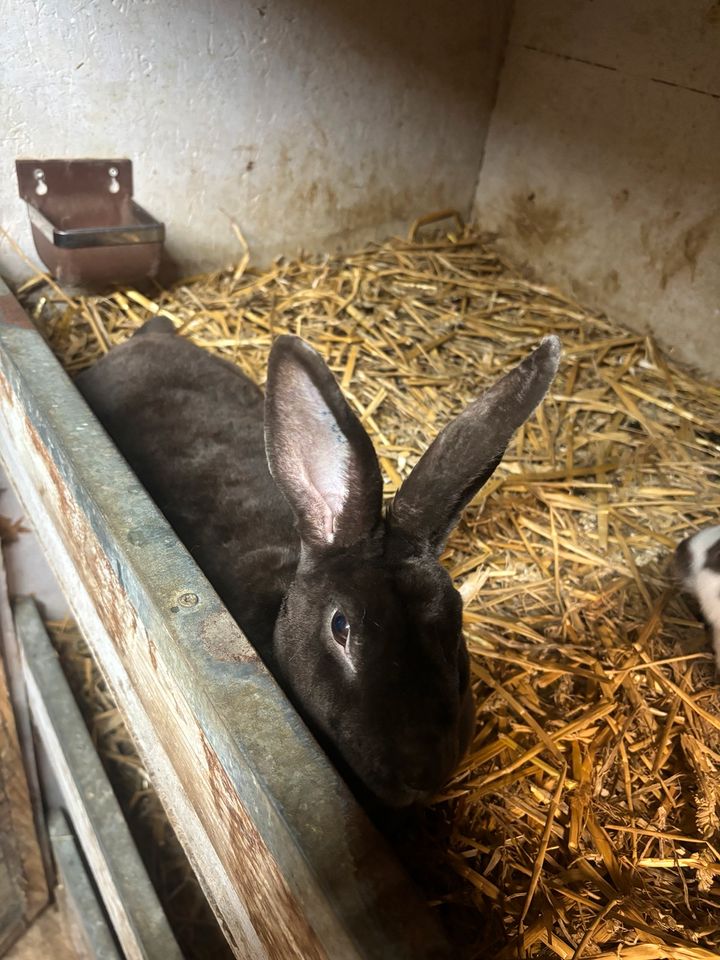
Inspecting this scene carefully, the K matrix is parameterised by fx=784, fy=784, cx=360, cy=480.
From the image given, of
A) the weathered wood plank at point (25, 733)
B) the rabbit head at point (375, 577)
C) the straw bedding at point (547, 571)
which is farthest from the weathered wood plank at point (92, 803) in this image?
the rabbit head at point (375, 577)

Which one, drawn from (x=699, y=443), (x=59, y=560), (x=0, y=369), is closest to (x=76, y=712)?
(x=59, y=560)

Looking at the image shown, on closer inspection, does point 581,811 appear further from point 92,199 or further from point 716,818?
point 92,199

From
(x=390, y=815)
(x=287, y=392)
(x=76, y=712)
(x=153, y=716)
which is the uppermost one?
(x=287, y=392)

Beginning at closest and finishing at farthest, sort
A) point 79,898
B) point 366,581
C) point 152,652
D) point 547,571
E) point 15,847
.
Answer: point 152,652 < point 366,581 < point 547,571 < point 79,898 < point 15,847

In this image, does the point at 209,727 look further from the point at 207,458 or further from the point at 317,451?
the point at 207,458

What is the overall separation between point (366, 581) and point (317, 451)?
0.95ft

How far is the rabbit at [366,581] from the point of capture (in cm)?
146

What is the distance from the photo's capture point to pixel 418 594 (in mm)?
1561

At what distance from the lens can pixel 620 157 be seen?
377 cm

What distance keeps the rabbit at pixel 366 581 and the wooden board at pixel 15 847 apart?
209 cm

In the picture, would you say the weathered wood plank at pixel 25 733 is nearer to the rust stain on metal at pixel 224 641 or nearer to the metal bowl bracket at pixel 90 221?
the metal bowl bracket at pixel 90 221

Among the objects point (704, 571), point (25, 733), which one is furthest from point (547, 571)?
point (25, 733)

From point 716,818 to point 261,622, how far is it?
123 cm

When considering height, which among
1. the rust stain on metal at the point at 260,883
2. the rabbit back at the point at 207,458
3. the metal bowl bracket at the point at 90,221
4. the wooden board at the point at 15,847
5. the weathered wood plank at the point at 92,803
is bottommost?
the wooden board at the point at 15,847
